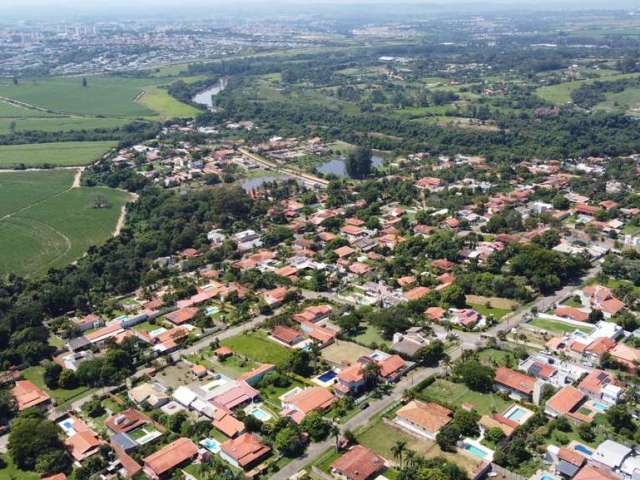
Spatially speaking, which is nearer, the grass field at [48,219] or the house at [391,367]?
the house at [391,367]

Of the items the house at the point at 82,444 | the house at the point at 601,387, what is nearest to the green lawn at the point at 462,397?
the house at the point at 601,387

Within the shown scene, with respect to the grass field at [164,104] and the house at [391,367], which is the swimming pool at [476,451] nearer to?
the house at [391,367]

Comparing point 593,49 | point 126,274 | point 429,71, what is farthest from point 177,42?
point 126,274

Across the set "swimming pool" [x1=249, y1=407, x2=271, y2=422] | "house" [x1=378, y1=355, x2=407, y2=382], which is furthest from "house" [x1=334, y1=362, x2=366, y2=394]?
"swimming pool" [x1=249, y1=407, x2=271, y2=422]

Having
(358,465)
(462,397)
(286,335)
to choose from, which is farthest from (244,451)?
(462,397)

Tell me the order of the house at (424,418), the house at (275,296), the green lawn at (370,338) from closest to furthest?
the house at (424,418)
the green lawn at (370,338)
the house at (275,296)

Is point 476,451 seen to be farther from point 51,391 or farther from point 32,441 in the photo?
point 51,391
